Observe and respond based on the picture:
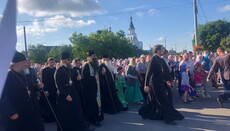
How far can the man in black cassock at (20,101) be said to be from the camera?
3244mm

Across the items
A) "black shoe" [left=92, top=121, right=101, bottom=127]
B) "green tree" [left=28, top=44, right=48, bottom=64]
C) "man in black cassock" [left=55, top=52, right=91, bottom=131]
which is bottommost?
"black shoe" [left=92, top=121, right=101, bottom=127]

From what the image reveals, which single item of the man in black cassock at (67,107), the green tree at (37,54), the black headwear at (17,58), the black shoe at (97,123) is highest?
the green tree at (37,54)

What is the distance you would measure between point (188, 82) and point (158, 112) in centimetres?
292

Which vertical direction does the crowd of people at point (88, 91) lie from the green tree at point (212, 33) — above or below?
below

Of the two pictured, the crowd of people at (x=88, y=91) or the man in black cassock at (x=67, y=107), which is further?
the man in black cassock at (x=67, y=107)

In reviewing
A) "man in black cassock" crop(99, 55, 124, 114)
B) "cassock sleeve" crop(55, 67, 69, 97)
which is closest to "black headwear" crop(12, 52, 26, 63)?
"cassock sleeve" crop(55, 67, 69, 97)

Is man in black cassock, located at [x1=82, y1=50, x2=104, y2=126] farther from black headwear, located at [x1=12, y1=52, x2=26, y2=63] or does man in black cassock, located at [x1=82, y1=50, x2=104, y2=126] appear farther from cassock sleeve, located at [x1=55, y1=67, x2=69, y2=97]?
black headwear, located at [x1=12, y1=52, x2=26, y2=63]

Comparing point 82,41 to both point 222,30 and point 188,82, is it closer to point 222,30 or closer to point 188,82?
point 222,30

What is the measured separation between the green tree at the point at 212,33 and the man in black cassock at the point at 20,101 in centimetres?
4034

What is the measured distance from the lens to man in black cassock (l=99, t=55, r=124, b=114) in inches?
258

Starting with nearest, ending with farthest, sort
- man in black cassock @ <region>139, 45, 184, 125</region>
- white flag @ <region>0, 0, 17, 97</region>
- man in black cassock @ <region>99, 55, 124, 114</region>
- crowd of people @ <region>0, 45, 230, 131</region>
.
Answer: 1. white flag @ <region>0, 0, 17, 97</region>
2. crowd of people @ <region>0, 45, 230, 131</region>
3. man in black cassock @ <region>139, 45, 184, 125</region>
4. man in black cassock @ <region>99, 55, 124, 114</region>

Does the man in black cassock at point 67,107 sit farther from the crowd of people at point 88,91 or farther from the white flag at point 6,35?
the white flag at point 6,35

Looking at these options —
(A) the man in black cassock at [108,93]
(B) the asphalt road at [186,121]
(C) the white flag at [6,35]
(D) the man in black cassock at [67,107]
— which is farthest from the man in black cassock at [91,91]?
(C) the white flag at [6,35]

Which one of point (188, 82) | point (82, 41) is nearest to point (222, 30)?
point (82, 41)
